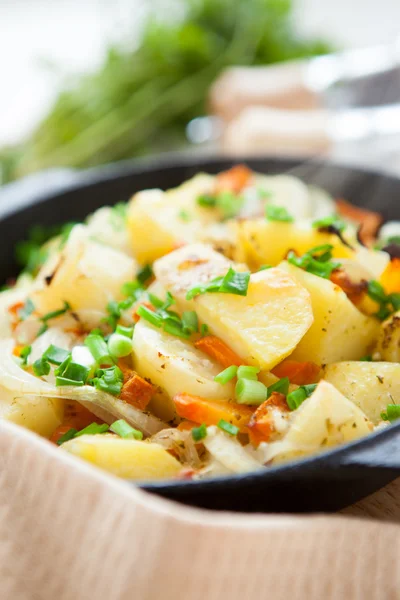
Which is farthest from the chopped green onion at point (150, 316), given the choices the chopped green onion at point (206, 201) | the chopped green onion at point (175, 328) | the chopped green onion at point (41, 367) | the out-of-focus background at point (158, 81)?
the out-of-focus background at point (158, 81)

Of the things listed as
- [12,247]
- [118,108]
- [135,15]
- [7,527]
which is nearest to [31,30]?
[135,15]

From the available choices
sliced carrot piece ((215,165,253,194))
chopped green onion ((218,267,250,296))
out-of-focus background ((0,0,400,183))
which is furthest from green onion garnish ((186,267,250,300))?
out-of-focus background ((0,0,400,183))

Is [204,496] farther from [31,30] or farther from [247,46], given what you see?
[31,30]

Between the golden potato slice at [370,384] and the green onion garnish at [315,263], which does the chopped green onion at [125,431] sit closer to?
the golden potato slice at [370,384]

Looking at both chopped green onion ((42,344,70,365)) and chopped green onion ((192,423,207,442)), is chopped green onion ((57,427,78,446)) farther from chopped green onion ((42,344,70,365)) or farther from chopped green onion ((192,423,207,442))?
chopped green onion ((192,423,207,442))

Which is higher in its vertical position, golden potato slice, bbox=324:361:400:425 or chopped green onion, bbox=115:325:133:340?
chopped green onion, bbox=115:325:133:340

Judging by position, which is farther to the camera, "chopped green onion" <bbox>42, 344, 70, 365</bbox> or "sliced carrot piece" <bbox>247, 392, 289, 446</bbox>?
"chopped green onion" <bbox>42, 344, 70, 365</bbox>

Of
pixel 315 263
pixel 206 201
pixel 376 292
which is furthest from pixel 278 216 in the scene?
pixel 206 201
